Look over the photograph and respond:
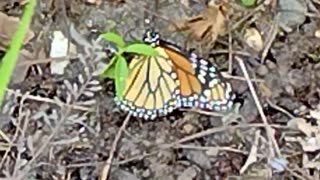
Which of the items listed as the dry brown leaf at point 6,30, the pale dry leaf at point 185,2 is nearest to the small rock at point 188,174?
the pale dry leaf at point 185,2

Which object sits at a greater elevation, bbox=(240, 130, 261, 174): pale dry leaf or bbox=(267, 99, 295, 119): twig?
bbox=(267, 99, 295, 119): twig

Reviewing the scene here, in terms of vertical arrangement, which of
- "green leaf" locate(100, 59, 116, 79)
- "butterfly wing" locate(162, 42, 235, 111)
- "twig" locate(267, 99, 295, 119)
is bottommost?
"twig" locate(267, 99, 295, 119)

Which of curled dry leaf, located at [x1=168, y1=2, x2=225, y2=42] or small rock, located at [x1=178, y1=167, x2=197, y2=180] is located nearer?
small rock, located at [x1=178, y1=167, x2=197, y2=180]

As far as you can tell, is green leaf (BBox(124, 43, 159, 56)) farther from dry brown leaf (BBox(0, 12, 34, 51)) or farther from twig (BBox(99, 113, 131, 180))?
dry brown leaf (BBox(0, 12, 34, 51))

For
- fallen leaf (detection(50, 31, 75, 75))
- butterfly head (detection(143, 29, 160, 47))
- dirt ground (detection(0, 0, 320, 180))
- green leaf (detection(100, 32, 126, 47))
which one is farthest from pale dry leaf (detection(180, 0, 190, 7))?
fallen leaf (detection(50, 31, 75, 75))

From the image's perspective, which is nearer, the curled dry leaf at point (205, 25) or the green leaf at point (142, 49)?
the green leaf at point (142, 49)

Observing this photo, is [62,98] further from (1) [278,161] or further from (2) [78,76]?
(1) [278,161]

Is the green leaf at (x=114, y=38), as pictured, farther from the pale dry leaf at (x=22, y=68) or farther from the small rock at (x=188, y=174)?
the small rock at (x=188, y=174)
